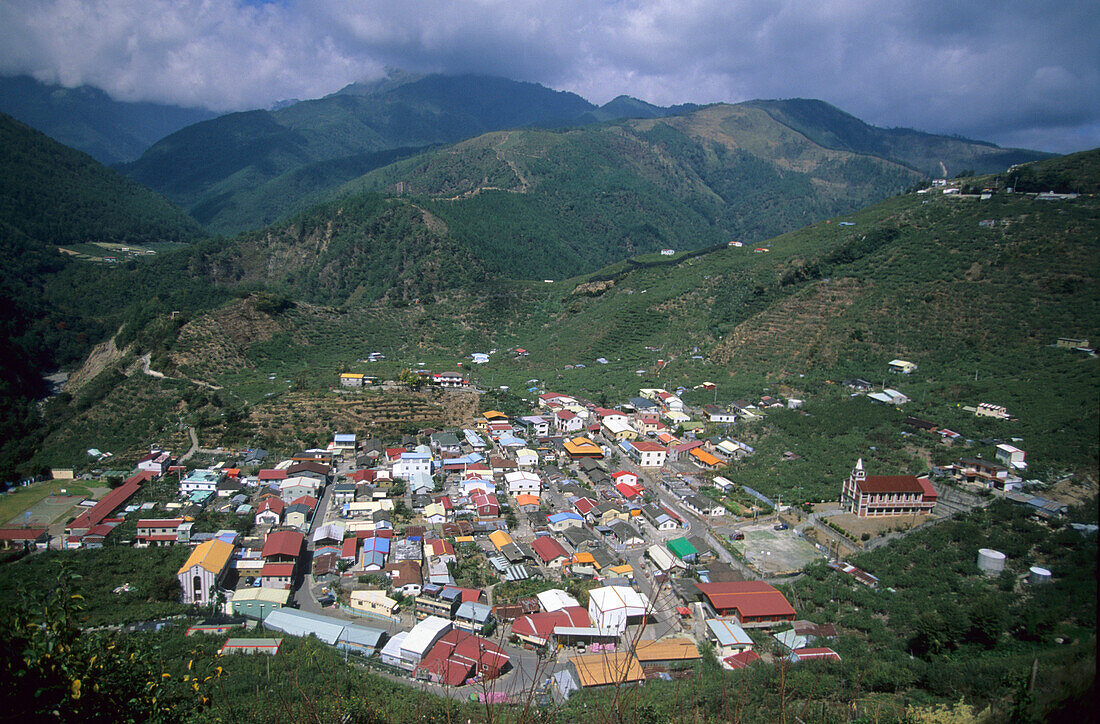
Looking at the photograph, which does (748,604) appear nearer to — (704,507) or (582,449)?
(704,507)

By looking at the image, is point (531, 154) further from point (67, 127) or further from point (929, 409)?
point (67, 127)

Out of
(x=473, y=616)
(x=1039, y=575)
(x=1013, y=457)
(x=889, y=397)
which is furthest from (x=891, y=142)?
(x=473, y=616)

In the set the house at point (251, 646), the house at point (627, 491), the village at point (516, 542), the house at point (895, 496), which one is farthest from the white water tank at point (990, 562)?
the house at point (251, 646)

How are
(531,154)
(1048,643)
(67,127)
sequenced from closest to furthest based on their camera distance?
1. (1048,643)
2. (531,154)
3. (67,127)

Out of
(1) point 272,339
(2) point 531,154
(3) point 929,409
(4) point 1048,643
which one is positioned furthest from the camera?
(2) point 531,154

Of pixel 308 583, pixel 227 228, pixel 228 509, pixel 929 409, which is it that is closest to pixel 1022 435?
pixel 929 409

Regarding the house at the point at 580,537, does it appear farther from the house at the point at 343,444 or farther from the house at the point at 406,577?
the house at the point at 343,444
